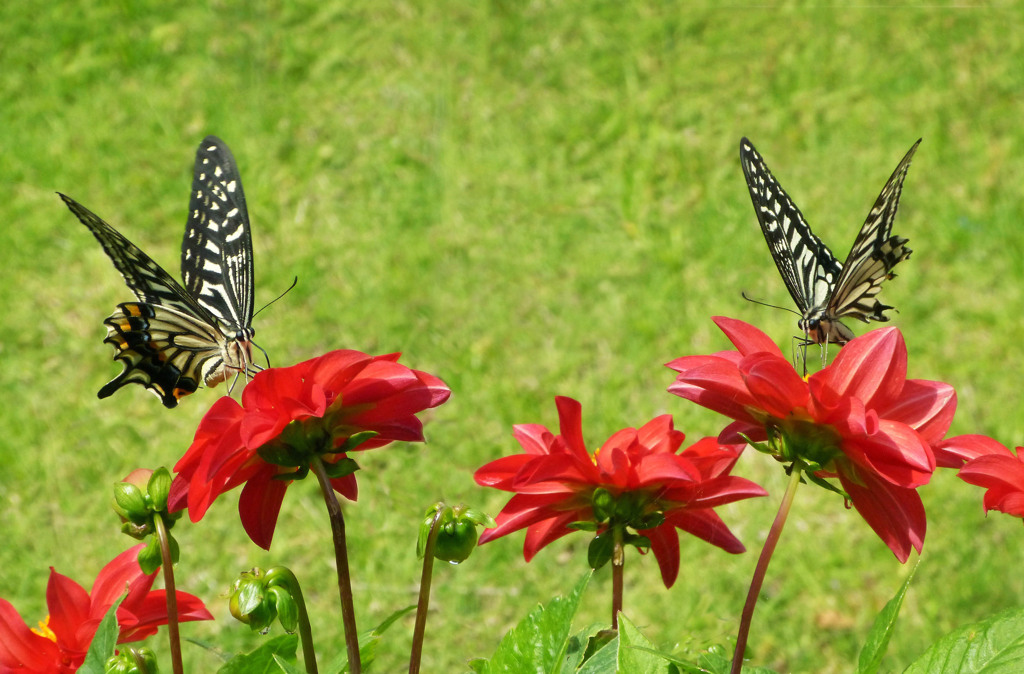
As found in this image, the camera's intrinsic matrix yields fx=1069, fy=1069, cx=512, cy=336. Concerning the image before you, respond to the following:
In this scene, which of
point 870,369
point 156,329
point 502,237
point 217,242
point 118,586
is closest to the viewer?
point 870,369

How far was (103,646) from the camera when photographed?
875 mm

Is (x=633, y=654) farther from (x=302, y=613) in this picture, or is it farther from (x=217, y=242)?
(x=217, y=242)

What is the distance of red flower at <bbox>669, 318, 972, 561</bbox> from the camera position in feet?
2.92

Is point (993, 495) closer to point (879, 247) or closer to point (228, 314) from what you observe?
point (879, 247)

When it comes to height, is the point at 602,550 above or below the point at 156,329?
below

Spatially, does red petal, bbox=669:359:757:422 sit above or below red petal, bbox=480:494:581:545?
above

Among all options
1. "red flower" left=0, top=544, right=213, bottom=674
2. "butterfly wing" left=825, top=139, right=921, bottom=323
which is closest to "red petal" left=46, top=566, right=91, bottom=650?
"red flower" left=0, top=544, right=213, bottom=674

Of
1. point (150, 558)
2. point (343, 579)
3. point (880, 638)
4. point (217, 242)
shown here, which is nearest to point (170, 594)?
point (150, 558)

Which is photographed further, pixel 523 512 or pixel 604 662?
pixel 523 512

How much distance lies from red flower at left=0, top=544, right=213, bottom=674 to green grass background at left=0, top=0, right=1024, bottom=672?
1.79m

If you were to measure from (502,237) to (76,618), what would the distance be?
307cm

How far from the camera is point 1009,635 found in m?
0.84

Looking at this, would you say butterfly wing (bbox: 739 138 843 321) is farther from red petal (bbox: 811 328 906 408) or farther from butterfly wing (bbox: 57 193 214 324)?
butterfly wing (bbox: 57 193 214 324)

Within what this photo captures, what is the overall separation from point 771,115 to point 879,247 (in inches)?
118
